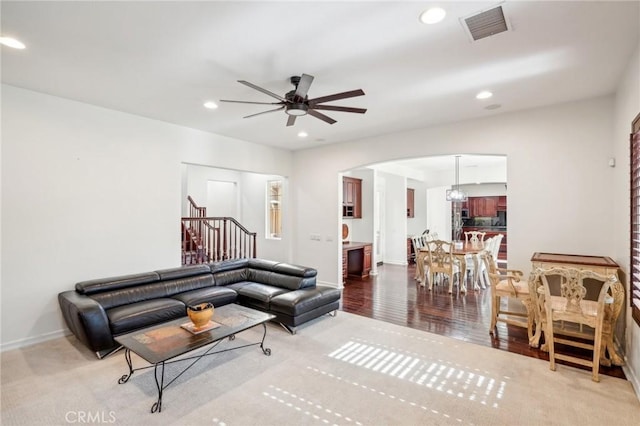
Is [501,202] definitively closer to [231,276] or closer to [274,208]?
[274,208]

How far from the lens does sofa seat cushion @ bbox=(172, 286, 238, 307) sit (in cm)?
414

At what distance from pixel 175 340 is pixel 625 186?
4.79 m

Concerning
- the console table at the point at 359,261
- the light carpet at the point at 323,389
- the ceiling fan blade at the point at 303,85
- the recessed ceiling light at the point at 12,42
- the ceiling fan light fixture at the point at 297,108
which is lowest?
the light carpet at the point at 323,389

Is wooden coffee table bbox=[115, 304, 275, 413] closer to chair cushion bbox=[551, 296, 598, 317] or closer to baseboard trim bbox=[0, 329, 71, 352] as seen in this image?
baseboard trim bbox=[0, 329, 71, 352]

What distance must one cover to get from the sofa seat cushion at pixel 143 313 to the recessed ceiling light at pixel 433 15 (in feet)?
13.3

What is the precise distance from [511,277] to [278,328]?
3.13 meters

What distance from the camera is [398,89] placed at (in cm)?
373

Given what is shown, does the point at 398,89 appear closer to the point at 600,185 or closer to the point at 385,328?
the point at 600,185

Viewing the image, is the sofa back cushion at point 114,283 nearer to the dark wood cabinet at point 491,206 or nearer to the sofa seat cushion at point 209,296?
the sofa seat cushion at point 209,296

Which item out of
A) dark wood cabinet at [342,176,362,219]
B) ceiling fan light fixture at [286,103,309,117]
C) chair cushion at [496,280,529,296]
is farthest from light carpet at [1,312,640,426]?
dark wood cabinet at [342,176,362,219]

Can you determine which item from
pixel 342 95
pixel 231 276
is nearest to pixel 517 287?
pixel 342 95

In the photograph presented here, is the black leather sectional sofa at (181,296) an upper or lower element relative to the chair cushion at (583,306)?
lower

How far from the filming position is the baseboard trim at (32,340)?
3.57 m

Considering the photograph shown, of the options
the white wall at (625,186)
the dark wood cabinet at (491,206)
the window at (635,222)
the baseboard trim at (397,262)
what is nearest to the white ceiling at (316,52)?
the white wall at (625,186)
